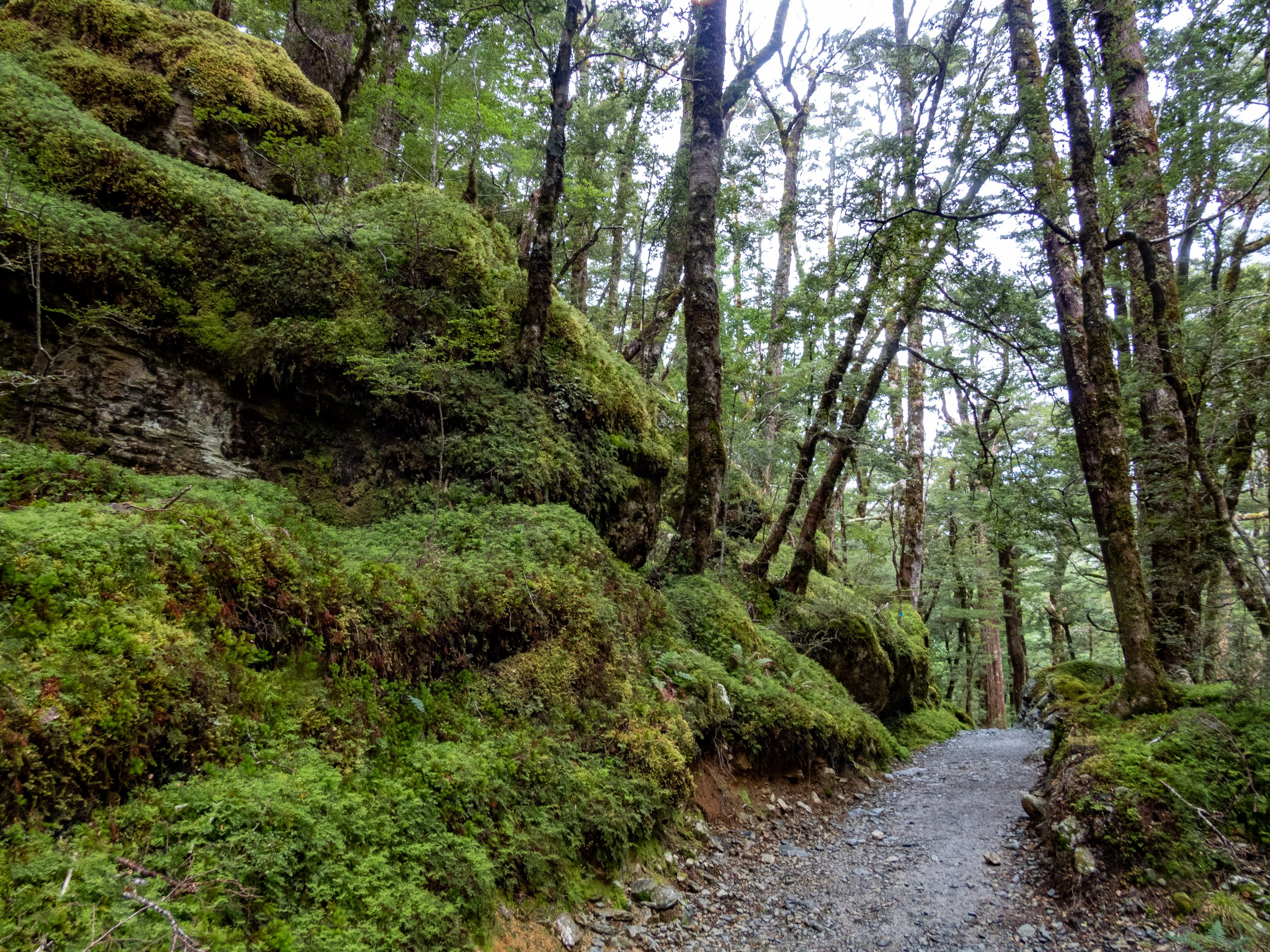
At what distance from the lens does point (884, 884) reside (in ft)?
16.4

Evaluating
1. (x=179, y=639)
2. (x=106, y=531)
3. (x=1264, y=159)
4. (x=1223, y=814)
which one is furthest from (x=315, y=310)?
(x=1264, y=159)

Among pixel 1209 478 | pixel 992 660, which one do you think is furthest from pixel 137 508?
pixel 992 660

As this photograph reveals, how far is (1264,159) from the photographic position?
7.93m

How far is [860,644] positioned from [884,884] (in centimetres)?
641

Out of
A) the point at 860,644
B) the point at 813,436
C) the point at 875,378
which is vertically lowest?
the point at 860,644

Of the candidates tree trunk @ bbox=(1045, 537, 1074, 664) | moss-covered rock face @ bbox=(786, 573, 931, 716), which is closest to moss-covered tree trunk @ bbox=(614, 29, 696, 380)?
moss-covered rock face @ bbox=(786, 573, 931, 716)

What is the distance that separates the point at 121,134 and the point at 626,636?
8.04 m

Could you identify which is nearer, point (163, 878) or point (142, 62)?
point (163, 878)

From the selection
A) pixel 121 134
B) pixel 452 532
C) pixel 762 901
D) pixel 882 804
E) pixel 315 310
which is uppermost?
pixel 121 134

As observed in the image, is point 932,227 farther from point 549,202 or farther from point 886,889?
point 886,889

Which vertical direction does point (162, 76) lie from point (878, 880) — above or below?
above

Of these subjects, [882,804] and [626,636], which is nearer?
[626,636]

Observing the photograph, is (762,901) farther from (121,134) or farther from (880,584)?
(880,584)

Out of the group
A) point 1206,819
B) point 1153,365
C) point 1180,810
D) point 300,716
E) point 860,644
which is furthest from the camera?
point 860,644
